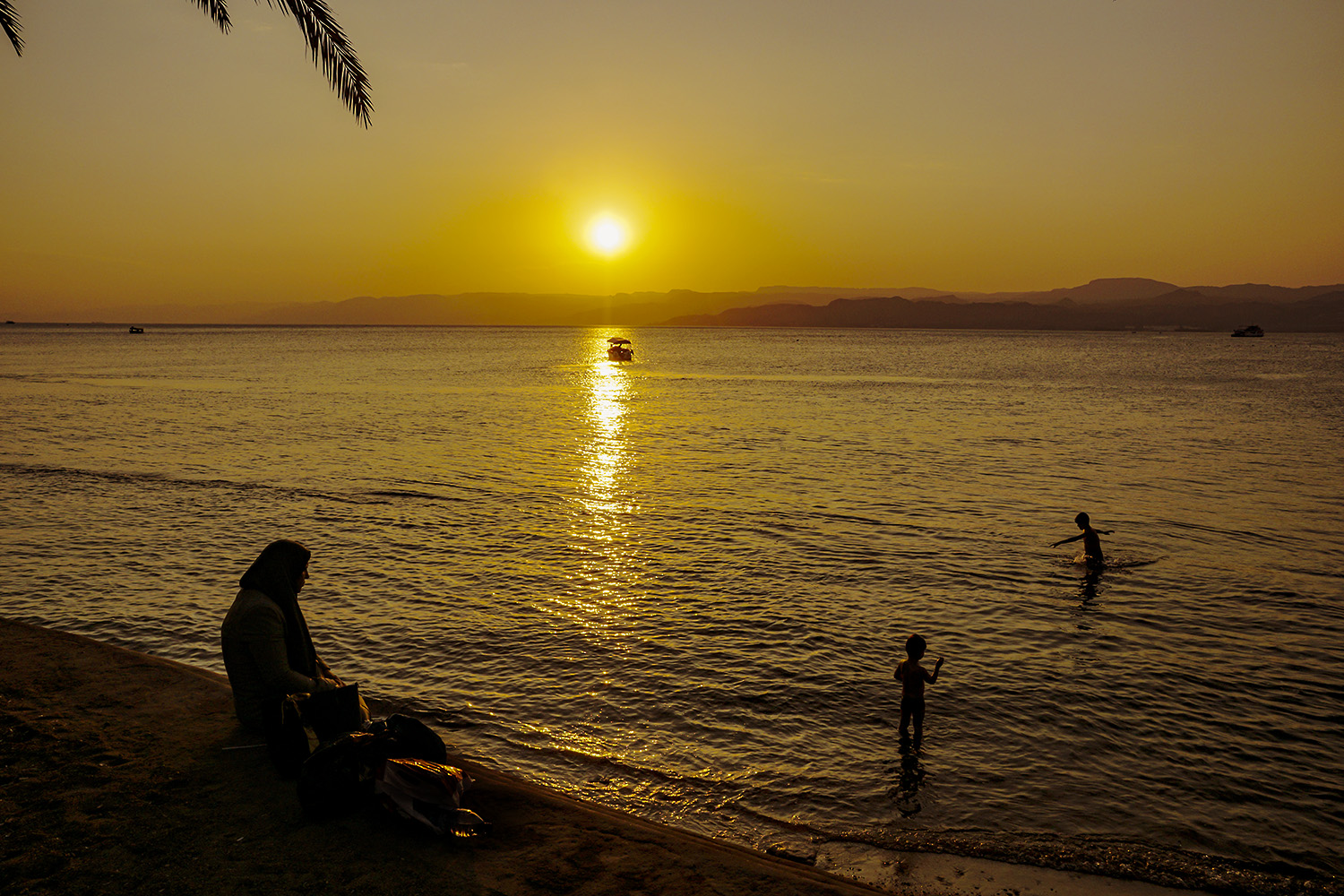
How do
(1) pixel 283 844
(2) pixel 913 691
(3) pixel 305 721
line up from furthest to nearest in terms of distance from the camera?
(2) pixel 913 691
(3) pixel 305 721
(1) pixel 283 844

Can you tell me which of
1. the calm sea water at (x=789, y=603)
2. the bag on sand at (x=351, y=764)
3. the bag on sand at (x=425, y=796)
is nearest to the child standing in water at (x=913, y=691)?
the calm sea water at (x=789, y=603)

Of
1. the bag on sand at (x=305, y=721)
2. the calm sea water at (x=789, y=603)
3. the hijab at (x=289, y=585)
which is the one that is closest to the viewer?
the bag on sand at (x=305, y=721)

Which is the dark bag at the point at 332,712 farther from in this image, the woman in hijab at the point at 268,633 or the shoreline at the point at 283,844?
the shoreline at the point at 283,844

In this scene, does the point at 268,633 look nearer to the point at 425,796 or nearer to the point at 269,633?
the point at 269,633

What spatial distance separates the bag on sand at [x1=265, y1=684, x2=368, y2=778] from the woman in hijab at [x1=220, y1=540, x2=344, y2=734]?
5.0 inches

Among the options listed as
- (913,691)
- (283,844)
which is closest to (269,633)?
(283,844)

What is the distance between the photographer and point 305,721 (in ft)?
25.5

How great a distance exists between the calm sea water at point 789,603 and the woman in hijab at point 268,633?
9.54ft

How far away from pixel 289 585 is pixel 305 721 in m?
1.34

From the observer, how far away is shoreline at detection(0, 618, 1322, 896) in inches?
249

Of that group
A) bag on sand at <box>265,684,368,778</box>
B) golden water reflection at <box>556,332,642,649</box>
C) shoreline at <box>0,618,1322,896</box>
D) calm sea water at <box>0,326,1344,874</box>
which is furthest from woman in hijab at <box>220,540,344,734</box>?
golden water reflection at <box>556,332,642,649</box>

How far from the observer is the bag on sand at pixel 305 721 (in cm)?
758

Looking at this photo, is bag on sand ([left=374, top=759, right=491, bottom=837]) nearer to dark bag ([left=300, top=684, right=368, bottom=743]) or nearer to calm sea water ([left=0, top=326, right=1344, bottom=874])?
dark bag ([left=300, top=684, right=368, bottom=743])

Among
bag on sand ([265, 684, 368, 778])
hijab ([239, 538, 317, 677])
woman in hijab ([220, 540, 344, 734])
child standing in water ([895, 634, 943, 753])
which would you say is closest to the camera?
bag on sand ([265, 684, 368, 778])
